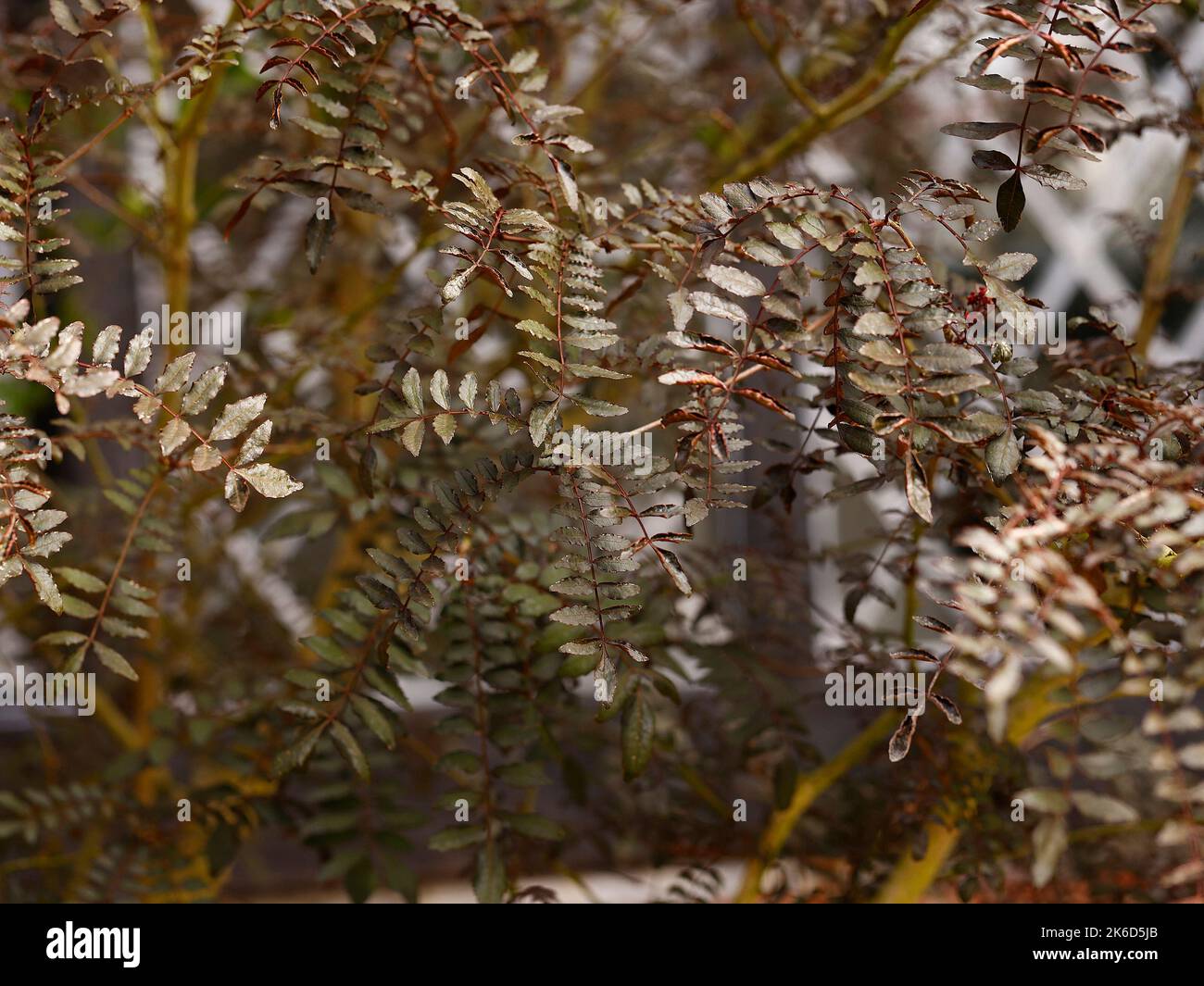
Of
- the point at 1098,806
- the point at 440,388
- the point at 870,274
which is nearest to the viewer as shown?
the point at 1098,806

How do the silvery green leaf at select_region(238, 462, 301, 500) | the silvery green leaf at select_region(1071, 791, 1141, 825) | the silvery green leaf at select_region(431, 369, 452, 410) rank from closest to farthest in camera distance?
1. the silvery green leaf at select_region(1071, 791, 1141, 825)
2. the silvery green leaf at select_region(238, 462, 301, 500)
3. the silvery green leaf at select_region(431, 369, 452, 410)

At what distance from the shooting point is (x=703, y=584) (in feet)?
3.71

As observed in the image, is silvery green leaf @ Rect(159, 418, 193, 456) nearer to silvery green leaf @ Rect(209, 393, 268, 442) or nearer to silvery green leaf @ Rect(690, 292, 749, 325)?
silvery green leaf @ Rect(209, 393, 268, 442)

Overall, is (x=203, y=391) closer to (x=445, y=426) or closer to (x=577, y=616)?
(x=445, y=426)

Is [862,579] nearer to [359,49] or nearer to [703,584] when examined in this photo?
[703,584]

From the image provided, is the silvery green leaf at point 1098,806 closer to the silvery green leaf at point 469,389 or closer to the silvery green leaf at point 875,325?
the silvery green leaf at point 875,325

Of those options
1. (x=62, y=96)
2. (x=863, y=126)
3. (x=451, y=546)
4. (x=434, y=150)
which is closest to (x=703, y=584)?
(x=451, y=546)

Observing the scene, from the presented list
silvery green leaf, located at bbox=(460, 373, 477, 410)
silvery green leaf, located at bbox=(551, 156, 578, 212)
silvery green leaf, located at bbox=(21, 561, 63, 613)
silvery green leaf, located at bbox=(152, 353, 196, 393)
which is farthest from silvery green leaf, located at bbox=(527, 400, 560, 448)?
silvery green leaf, located at bbox=(21, 561, 63, 613)

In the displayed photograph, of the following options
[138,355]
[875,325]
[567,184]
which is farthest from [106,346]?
[875,325]

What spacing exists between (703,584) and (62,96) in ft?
2.66

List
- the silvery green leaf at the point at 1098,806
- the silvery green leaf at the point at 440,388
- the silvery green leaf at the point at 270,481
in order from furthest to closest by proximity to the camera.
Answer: the silvery green leaf at the point at 440,388
the silvery green leaf at the point at 270,481
the silvery green leaf at the point at 1098,806

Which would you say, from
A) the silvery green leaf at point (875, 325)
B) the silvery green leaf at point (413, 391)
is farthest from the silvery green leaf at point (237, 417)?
the silvery green leaf at point (875, 325)

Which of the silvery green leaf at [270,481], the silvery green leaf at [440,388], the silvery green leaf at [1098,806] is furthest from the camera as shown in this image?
the silvery green leaf at [440,388]

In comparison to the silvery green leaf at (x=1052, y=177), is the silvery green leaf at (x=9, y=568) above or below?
below
